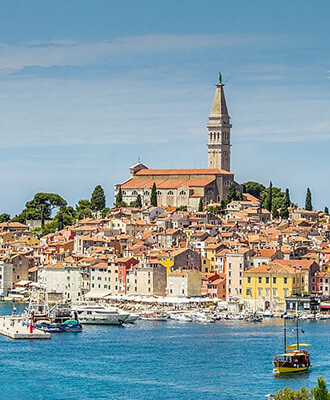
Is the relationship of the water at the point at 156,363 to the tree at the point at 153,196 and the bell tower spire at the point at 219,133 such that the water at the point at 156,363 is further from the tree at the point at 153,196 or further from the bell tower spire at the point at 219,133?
the bell tower spire at the point at 219,133

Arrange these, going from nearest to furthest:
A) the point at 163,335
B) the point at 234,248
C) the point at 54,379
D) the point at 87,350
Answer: the point at 54,379 < the point at 87,350 < the point at 163,335 < the point at 234,248

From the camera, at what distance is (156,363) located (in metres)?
40.7

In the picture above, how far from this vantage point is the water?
117 feet

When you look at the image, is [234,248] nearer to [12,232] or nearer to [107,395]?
[12,232]

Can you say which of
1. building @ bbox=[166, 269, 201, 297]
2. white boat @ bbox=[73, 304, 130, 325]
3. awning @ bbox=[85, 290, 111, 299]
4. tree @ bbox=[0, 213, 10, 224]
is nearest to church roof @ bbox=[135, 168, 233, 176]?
tree @ bbox=[0, 213, 10, 224]

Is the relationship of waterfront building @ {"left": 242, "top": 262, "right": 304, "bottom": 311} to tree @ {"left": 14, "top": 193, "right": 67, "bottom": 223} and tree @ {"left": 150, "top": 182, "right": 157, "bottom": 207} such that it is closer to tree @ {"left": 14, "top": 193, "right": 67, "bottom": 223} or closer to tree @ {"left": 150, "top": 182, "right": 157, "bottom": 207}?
tree @ {"left": 150, "top": 182, "right": 157, "bottom": 207}

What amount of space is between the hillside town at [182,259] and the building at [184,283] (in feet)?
0.16

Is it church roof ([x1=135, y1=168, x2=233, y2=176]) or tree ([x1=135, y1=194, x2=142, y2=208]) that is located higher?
church roof ([x1=135, y1=168, x2=233, y2=176])

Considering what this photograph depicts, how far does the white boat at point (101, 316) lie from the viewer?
53219mm

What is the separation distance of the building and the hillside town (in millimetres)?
49

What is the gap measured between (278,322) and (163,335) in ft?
23.0

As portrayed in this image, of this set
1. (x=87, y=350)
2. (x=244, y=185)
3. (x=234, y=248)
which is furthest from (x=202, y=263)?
(x=244, y=185)

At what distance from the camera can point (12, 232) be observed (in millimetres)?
81812

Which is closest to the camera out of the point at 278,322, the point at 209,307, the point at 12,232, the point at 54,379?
the point at 54,379
